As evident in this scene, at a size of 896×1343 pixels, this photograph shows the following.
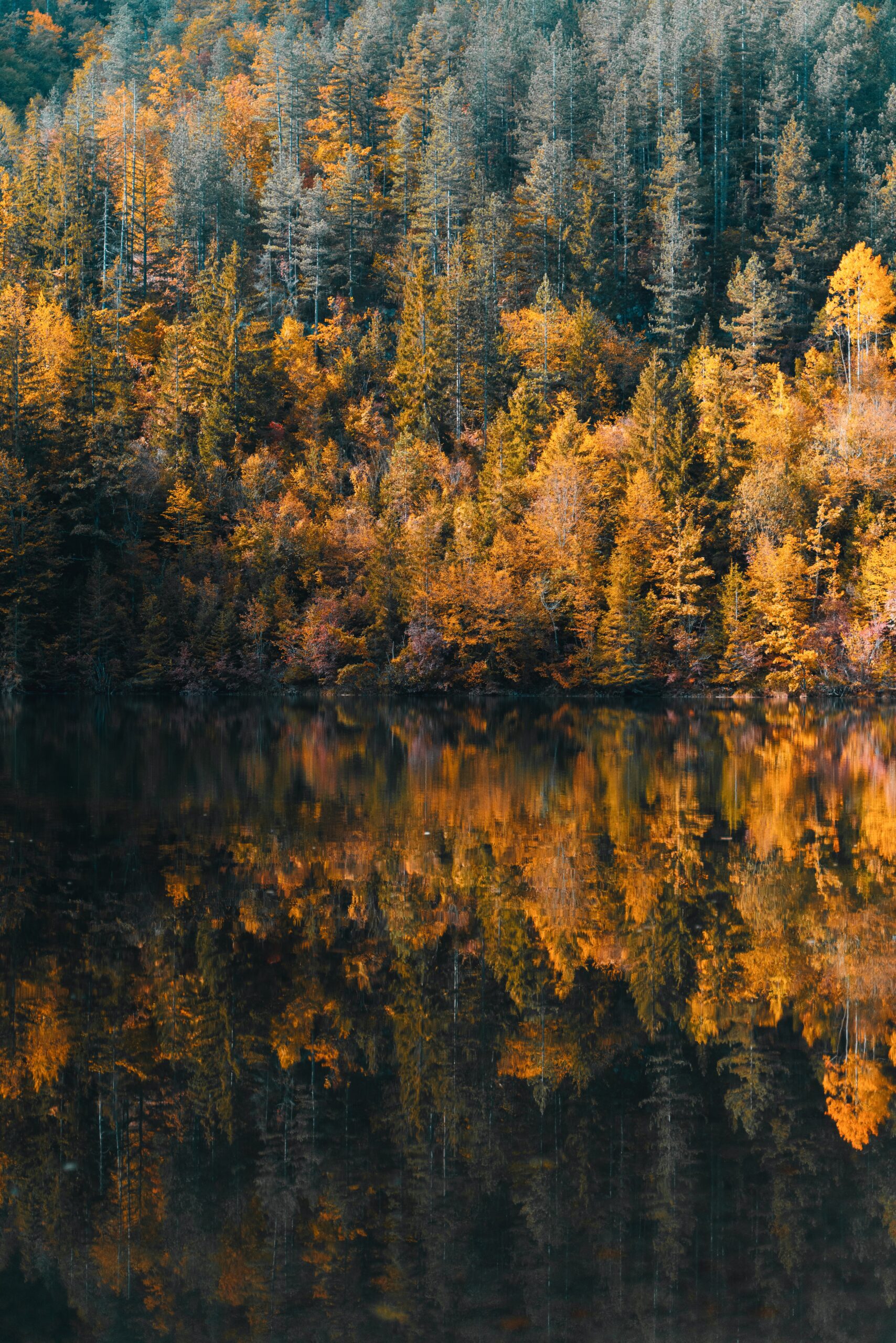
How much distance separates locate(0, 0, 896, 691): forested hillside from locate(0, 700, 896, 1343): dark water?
160 ft

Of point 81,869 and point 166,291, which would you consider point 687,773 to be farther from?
point 166,291

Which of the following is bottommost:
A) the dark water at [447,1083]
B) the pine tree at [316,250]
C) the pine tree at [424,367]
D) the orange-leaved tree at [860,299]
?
the dark water at [447,1083]

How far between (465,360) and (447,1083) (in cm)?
7844

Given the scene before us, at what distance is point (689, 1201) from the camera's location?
705 centimetres

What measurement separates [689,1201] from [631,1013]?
3259 millimetres

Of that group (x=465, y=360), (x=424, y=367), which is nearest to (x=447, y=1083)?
(x=424, y=367)

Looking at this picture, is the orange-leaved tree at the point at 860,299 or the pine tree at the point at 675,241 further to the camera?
the pine tree at the point at 675,241

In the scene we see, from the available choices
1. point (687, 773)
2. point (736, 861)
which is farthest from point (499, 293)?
point (736, 861)

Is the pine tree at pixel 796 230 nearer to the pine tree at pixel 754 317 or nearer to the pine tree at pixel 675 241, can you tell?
the pine tree at pixel 754 317

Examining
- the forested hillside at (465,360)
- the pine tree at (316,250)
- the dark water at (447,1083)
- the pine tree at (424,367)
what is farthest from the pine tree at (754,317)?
the dark water at (447,1083)

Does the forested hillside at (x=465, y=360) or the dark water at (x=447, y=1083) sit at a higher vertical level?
the forested hillside at (x=465, y=360)

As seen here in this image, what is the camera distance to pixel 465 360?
8306 cm

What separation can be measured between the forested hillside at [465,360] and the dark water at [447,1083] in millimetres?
48823

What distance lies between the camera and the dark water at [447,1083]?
20.6ft
